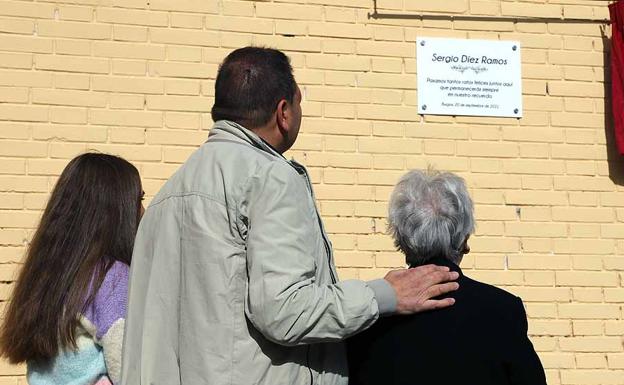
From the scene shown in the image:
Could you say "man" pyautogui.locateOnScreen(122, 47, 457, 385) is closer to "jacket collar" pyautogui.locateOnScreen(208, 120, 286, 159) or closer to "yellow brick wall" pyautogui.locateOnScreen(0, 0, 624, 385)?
"jacket collar" pyautogui.locateOnScreen(208, 120, 286, 159)

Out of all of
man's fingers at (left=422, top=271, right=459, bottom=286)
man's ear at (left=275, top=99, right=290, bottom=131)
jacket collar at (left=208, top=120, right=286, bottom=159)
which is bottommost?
man's fingers at (left=422, top=271, right=459, bottom=286)

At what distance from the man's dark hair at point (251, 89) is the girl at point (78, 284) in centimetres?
56

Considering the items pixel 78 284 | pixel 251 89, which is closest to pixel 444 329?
pixel 251 89

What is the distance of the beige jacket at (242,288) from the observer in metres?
2.51

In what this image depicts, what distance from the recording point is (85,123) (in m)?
4.77

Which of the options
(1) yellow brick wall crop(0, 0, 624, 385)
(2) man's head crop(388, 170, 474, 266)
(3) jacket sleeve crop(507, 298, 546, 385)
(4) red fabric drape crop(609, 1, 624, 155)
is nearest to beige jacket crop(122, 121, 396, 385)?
Answer: (2) man's head crop(388, 170, 474, 266)

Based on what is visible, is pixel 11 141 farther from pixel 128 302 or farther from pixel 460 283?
pixel 460 283

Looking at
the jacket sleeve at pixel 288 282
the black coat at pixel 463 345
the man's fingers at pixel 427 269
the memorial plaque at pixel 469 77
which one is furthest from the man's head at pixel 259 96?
the memorial plaque at pixel 469 77

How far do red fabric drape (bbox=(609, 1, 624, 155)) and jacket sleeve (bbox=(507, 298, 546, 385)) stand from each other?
2.63 metres

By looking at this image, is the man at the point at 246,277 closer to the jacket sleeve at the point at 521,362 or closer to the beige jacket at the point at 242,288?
the beige jacket at the point at 242,288

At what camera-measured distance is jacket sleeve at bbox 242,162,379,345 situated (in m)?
2.49

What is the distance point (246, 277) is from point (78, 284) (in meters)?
0.70

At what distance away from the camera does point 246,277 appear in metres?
2.57

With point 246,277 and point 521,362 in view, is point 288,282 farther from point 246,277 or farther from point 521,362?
point 521,362
